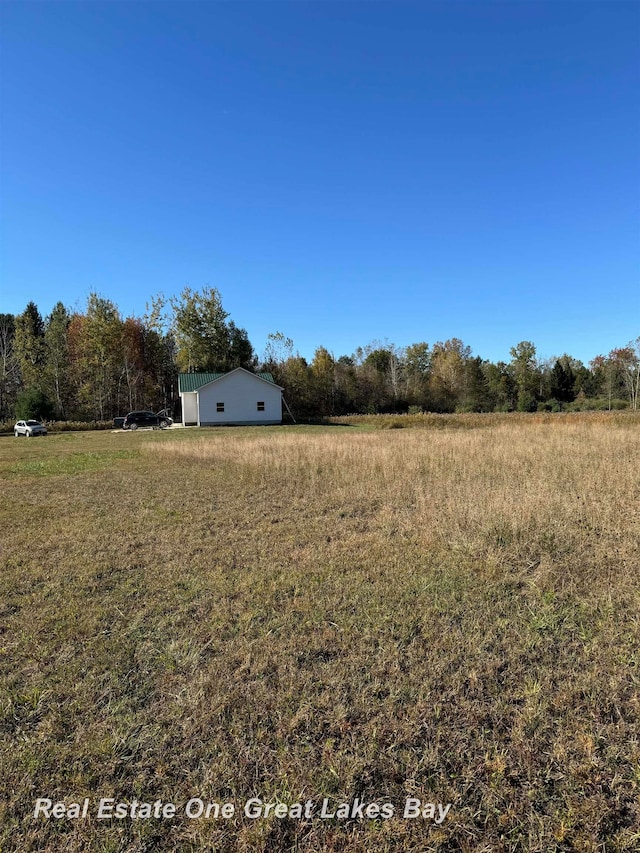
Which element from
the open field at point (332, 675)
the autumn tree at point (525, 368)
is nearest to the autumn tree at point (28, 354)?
the open field at point (332, 675)

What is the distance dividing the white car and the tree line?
186 inches

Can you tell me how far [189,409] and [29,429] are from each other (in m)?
11.2

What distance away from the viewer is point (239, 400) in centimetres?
3622

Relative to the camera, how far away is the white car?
28.5 metres

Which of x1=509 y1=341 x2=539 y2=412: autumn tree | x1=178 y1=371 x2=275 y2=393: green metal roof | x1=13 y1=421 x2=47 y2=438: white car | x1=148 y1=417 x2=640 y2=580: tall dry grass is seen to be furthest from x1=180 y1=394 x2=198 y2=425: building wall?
x1=509 y1=341 x2=539 y2=412: autumn tree

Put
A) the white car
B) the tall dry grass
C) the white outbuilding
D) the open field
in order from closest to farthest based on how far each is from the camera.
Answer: the open field → the tall dry grass → the white car → the white outbuilding

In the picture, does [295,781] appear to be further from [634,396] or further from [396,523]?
[634,396]

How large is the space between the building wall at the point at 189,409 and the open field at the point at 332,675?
30.0 metres

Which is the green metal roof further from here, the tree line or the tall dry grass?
the tall dry grass

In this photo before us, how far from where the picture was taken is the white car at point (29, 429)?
93.4 feet

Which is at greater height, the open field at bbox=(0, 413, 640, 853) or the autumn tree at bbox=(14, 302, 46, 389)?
the autumn tree at bbox=(14, 302, 46, 389)

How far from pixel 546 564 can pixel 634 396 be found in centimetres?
5525

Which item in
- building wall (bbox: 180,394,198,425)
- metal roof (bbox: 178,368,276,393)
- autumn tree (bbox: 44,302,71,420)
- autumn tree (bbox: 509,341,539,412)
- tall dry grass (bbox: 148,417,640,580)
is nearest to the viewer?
tall dry grass (bbox: 148,417,640,580)

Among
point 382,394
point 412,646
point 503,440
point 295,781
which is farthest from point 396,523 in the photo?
point 382,394
